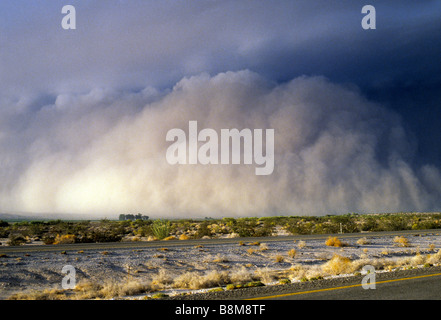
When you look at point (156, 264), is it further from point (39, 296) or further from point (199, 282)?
point (39, 296)

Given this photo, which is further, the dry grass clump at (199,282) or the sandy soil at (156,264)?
the sandy soil at (156,264)

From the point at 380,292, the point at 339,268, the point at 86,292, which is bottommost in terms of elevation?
the point at 339,268

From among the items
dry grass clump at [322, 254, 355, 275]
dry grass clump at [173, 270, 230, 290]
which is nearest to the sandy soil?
dry grass clump at [173, 270, 230, 290]

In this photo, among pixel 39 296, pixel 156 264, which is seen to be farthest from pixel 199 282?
pixel 156 264

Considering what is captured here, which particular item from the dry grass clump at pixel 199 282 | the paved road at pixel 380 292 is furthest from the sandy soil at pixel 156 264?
the paved road at pixel 380 292

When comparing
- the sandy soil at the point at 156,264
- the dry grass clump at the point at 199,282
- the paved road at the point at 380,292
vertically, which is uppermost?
the paved road at the point at 380,292

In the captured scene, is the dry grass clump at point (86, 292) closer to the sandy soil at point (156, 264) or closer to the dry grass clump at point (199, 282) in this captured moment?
the sandy soil at point (156, 264)

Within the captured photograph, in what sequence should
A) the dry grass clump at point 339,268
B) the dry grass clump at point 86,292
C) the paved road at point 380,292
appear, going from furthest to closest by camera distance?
1. the dry grass clump at point 339,268
2. the dry grass clump at point 86,292
3. the paved road at point 380,292

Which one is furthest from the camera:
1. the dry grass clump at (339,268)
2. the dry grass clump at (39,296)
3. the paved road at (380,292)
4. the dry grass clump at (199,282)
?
the dry grass clump at (339,268)

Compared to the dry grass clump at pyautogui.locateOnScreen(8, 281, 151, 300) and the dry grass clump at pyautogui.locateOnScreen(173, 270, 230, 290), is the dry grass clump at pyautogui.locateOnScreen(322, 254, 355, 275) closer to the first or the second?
the dry grass clump at pyautogui.locateOnScreen(173, 270, 230, 290)

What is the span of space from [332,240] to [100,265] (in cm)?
1970

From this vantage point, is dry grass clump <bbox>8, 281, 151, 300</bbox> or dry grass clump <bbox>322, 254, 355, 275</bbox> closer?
dry grass clump <bbox>8, 281, 151, 300</bbox>

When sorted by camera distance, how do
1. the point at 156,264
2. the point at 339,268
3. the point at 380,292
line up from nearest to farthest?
the point at 380,292 → the point at 339,268 → the point at 156,264

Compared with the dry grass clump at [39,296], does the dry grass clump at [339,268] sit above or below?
below
